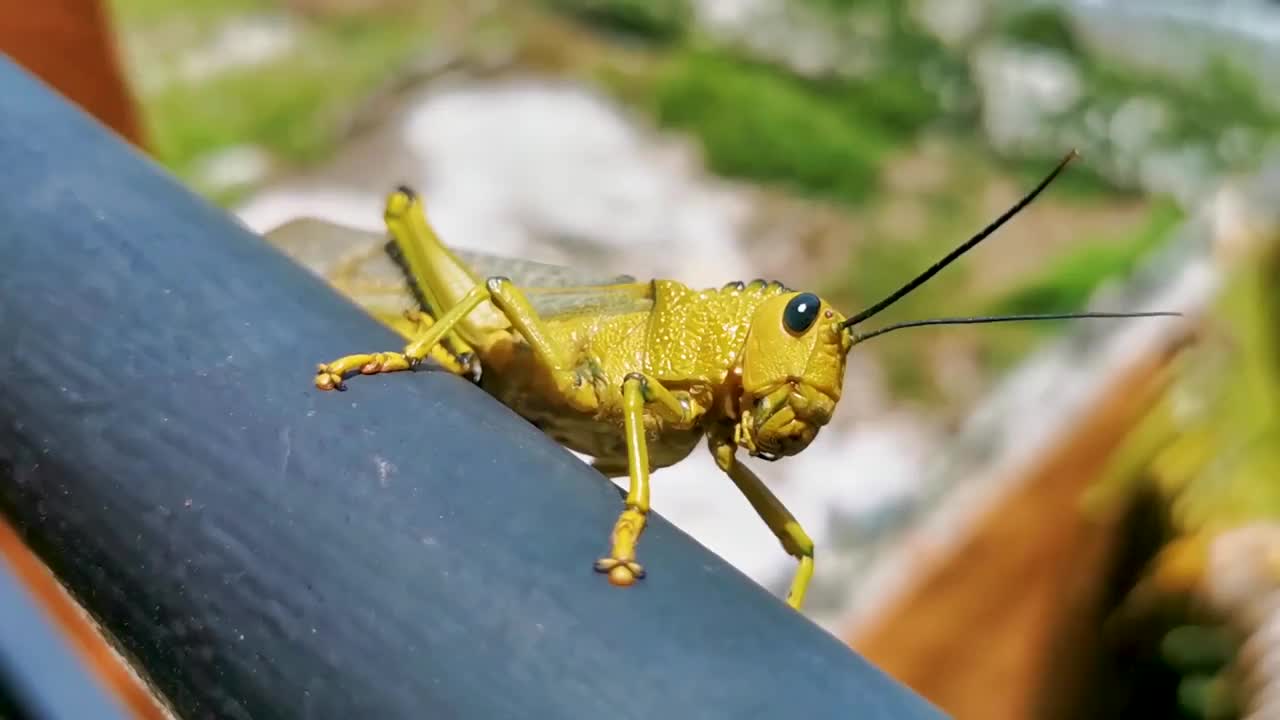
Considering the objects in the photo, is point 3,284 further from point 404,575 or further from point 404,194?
point 404,194

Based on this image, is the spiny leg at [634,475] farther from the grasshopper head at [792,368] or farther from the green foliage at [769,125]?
the green foliage at [769,125]

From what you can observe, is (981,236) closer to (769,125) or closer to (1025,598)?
(1025,598)

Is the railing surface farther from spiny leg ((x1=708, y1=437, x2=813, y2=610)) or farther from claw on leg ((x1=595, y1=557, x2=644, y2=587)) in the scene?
spiny leg ((x1=708, y1=437, x2=813, y2=610))

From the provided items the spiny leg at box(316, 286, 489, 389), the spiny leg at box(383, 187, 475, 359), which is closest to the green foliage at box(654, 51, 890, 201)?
the spiny leg at box(383, 187, 475, 359)

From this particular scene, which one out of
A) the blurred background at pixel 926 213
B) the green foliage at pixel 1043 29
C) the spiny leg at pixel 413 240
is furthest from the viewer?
the green foliage at pixel 1043 29

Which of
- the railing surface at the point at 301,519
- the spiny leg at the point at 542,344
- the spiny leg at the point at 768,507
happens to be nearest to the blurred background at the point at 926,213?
the spiny leg at the point at 768,507

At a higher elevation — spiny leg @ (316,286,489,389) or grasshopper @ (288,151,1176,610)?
grasshopper @ (288,151,1176,610)

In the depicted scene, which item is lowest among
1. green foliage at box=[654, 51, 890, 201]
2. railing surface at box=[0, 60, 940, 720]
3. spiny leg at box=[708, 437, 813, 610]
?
railing surface at box=[0, 60, 940, 720]

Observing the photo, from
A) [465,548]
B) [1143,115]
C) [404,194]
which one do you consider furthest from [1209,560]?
[1143,115]
